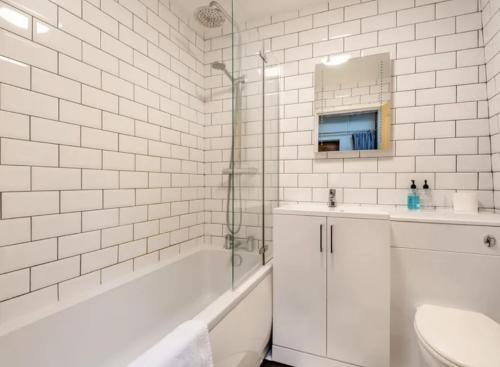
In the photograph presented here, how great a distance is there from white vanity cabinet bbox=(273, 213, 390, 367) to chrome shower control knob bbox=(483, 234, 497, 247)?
0.46 meters

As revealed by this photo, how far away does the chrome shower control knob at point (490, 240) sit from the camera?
4.27ft

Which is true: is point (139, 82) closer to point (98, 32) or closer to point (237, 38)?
point (98, 32)

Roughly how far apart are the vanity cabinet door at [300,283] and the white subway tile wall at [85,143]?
873 millimetres

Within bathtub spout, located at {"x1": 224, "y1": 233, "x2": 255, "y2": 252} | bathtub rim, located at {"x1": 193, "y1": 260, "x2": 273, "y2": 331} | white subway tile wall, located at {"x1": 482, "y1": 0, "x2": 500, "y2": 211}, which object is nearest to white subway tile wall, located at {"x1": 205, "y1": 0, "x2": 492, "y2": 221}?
white subway tile wall, located at {"x1": 482, "y1": 0, "x2": 500, "y2": 211}

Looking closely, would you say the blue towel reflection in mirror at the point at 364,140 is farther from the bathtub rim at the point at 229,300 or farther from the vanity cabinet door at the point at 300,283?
the bathtub rim at the point at 229,300

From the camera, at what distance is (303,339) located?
1586mm

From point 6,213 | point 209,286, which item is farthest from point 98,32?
point 209,286

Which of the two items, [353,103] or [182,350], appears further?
[353,103]

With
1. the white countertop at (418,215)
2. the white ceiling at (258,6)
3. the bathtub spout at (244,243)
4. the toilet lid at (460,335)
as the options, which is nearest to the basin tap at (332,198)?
the white countertop at (418,215)

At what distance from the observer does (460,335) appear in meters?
1.15

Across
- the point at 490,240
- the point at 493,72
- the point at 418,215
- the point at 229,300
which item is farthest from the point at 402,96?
the point at 229,300

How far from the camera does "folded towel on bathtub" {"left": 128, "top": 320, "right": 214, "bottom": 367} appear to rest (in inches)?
29.4

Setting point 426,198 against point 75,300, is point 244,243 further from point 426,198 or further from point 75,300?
point 426,198

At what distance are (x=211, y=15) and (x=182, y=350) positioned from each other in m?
1.90
